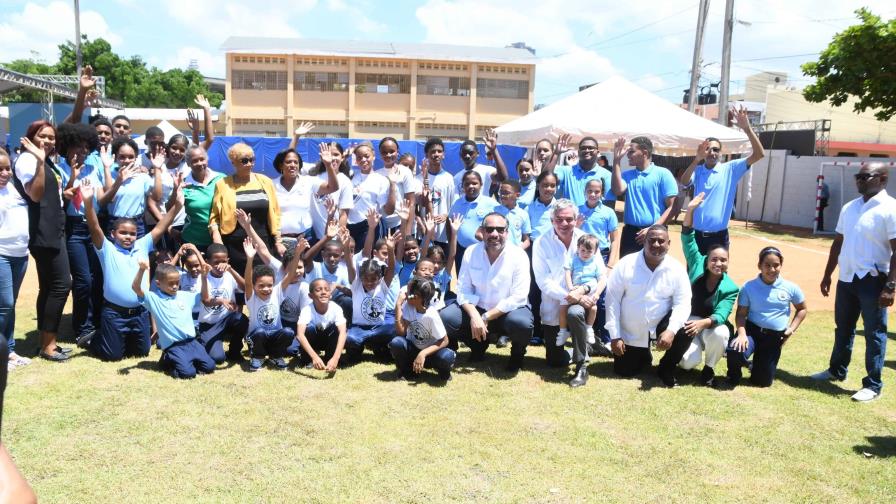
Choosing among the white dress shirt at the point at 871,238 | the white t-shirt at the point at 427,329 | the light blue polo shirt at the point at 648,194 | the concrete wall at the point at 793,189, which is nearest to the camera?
the white dress shirt at the point at 871,238

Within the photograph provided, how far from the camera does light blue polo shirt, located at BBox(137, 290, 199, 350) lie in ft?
18.7

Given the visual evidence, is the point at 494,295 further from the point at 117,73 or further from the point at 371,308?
the point at 117,73

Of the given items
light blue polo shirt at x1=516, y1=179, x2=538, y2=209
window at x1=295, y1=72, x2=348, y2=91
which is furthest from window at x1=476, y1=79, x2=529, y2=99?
light blue polo shirt at x1=516, y1=179, x2=538, y2=209

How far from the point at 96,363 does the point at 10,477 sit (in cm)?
525

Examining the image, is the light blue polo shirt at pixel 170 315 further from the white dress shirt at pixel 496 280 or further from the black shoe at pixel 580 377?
the black shoe at pixel 580 377

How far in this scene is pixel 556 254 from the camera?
240 inches

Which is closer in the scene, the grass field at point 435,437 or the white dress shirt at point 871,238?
the grass field at point 435,437

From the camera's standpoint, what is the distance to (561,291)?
5891 mm

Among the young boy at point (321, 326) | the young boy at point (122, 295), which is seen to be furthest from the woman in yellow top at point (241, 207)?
the young boy at point (321, 326)

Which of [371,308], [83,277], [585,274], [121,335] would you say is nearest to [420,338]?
[371,308]

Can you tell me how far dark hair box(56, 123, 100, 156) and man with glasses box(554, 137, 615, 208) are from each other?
4660 mm

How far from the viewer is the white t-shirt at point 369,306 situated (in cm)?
620

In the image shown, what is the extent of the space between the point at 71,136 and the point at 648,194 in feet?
18.2

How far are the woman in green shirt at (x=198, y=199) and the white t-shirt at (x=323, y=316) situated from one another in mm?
1252
